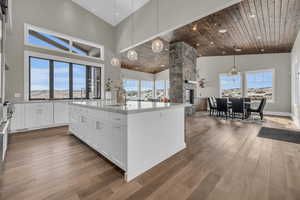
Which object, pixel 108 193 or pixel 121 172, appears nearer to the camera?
pixel 108 193

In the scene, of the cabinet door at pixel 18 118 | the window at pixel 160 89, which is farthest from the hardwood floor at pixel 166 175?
the window at pixel 160 89

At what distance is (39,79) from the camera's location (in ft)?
14.7

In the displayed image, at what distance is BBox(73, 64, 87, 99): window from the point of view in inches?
209

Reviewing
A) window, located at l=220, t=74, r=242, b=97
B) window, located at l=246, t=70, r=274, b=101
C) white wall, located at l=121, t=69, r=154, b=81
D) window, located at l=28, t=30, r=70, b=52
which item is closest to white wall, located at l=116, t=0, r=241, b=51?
window, located at l=28, t=30, r=70, b=52

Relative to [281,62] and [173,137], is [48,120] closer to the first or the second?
[173,137]

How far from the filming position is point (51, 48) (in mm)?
4672

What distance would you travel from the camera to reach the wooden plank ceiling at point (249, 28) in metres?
3.37

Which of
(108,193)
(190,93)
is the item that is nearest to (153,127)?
(108,193)

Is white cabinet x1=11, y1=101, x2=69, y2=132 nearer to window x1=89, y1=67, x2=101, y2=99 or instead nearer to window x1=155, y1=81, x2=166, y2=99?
window x1=89, y1=67, x2=101, y2=99

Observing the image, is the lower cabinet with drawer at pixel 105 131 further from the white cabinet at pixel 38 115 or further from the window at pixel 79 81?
the window at pixel 79 81

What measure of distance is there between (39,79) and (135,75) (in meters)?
7.20

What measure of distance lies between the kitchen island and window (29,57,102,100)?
3.11 m

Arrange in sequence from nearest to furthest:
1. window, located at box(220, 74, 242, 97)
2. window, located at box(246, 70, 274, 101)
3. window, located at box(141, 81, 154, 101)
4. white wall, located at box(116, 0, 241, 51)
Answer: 1. white wall, located at box(116, 0, 241, 51)
2. window, located at box(246, 70, 274, 101)
3. window, located at box(220, 74, 242, 97)
4. window, located at box(141, 81, 154, 101)

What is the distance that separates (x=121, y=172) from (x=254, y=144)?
2.95m
